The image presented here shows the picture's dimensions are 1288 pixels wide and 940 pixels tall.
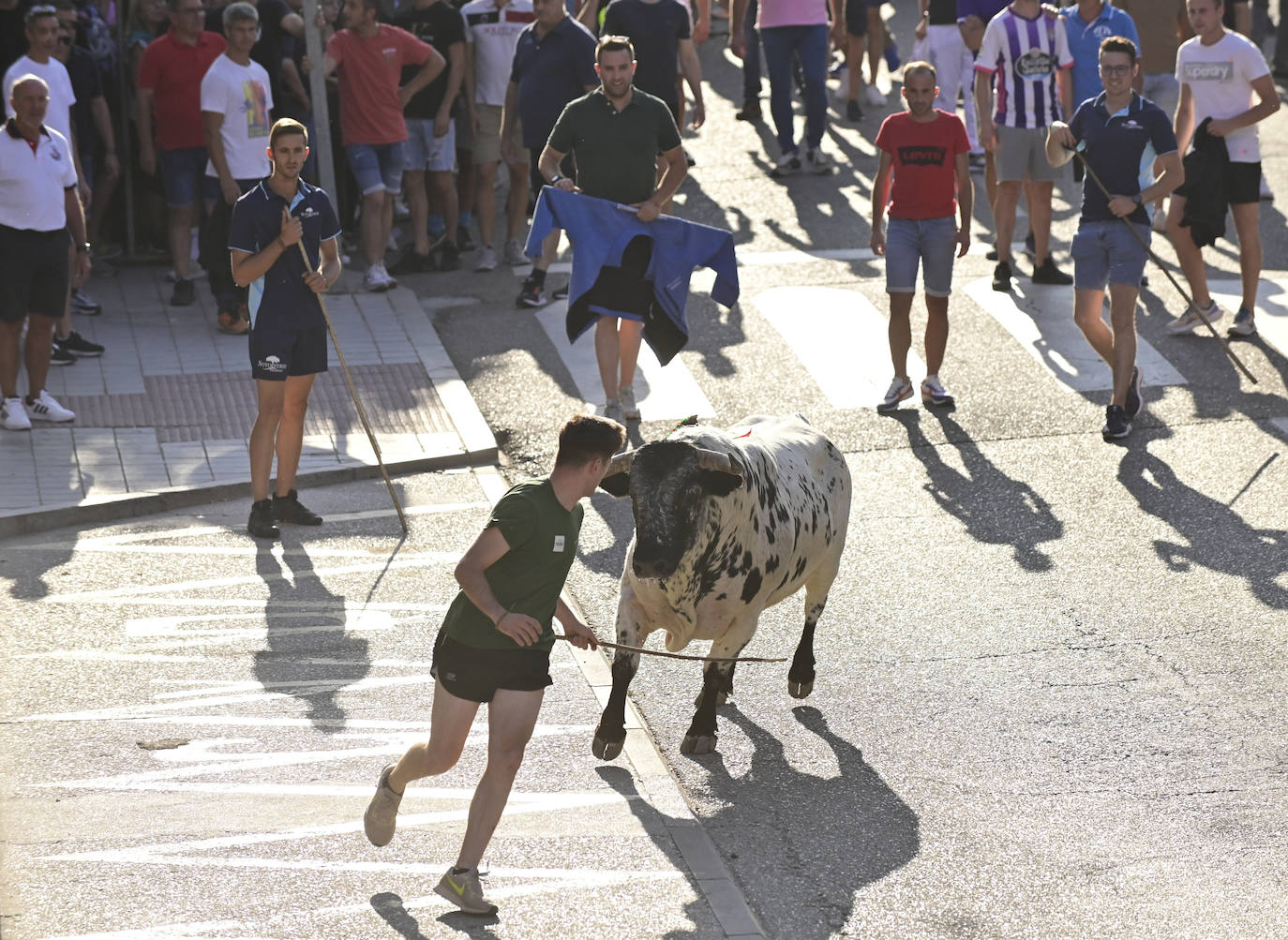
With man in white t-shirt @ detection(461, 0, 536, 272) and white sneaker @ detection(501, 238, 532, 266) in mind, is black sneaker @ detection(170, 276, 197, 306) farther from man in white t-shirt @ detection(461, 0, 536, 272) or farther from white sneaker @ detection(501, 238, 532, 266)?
white sneaker @ detection(501, 238, 532, 266)

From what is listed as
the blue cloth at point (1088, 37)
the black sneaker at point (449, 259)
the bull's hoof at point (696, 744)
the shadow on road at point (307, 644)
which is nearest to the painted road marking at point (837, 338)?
the blue cloth at point (1088, 37)

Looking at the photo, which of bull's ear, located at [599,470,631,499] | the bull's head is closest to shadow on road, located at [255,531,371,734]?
bull's ear, located at [599,470,631,499]

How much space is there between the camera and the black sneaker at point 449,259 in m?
15.1

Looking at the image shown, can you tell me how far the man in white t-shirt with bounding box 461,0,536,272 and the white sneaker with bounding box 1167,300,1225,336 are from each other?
17.9ft

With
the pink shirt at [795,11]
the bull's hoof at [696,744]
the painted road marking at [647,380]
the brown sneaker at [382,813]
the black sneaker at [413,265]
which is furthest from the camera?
the pink shirt at [795,11]

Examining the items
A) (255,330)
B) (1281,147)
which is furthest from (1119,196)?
(1281,147)

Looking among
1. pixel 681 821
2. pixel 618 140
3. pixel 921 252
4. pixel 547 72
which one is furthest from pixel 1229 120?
pixel 681 821

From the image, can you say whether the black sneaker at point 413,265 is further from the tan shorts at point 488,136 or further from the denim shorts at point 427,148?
the tan shorts at point 488,136

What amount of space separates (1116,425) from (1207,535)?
1.59m

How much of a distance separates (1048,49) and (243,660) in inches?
351

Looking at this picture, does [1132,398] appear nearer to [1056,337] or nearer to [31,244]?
[1056,337]

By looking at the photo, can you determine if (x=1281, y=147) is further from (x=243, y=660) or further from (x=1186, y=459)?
(x=243, y=660)

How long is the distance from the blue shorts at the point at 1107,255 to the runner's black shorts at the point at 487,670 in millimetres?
6646

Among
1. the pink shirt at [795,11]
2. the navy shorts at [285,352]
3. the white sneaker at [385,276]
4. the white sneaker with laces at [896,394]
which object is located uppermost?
the pink shirt at [795,11]
